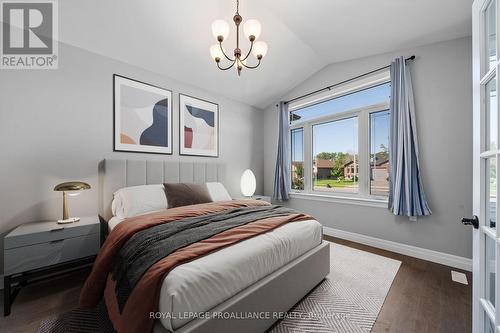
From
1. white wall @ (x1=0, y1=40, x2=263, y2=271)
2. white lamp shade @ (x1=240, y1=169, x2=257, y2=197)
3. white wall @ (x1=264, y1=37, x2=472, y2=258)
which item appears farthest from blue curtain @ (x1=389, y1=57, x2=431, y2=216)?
white wall @ (x1=0, y1=40, x2=263, y2=271)

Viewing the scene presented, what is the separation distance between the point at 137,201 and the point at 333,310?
2230 millimetres

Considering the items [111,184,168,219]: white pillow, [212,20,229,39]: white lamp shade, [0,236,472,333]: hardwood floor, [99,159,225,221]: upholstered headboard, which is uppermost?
[212,20,229,39]: white lamp shade

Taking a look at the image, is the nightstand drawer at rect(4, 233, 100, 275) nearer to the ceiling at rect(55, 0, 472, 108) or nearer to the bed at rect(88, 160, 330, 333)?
the bed at rect(88, 160, 330, 333)

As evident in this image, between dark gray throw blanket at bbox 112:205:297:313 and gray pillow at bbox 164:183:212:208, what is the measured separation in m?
0.76

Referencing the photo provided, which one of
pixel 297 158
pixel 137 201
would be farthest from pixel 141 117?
pixel 297 158

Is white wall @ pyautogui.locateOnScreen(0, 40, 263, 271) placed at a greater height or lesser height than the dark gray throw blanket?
greater

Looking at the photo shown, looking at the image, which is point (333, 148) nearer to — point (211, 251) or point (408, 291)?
point (408, 291)

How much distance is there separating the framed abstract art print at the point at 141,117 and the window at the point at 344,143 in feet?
8.15

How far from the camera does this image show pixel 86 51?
233 centimetres

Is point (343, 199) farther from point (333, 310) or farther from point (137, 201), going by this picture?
point (137, 201)

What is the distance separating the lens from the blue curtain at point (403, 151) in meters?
2.46

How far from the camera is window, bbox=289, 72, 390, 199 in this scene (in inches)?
118

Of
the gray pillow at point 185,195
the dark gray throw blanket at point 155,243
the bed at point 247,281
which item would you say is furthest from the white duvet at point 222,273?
the gray pillow at point 185,195

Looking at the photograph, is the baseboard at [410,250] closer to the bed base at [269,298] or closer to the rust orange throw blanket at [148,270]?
the bed base at [269,298]
